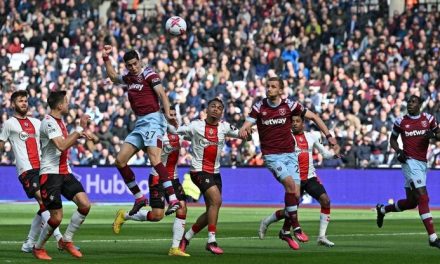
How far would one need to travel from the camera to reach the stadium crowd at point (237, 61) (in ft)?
130

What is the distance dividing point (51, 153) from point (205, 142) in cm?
252

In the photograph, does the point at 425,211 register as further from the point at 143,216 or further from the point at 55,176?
the point at 55,176

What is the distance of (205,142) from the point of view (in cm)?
2042

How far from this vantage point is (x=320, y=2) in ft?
145

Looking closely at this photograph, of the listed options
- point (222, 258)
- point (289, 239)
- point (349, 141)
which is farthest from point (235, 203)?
point (222, 258)

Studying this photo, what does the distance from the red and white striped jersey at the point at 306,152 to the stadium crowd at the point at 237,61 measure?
44.6ft

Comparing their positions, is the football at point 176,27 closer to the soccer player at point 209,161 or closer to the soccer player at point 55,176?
the soccer player at point 209,161

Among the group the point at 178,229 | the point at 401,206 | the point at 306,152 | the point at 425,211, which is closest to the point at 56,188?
the point at 178,229

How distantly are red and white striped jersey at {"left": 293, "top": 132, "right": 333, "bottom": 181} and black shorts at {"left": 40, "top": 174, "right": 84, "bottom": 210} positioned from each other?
5.52 metres

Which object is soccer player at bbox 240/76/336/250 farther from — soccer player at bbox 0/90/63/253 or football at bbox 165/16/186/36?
soccer player at bbox 0/90/63/253

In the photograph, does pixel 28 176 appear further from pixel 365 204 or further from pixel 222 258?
pixel 365 204

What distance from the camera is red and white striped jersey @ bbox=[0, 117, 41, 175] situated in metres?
21.1

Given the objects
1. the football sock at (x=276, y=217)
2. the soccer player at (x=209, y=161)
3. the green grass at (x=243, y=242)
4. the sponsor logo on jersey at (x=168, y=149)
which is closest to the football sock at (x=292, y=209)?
the green grass at (x=243, y=242)

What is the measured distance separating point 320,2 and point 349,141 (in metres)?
7.39
